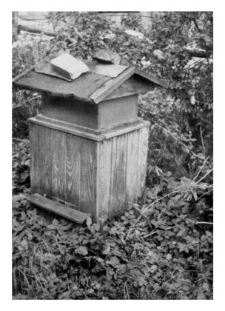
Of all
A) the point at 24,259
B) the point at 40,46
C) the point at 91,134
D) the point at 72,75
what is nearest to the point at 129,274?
the point at 24,259

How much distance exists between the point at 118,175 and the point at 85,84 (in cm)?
92

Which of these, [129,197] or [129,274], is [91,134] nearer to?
[129,197]

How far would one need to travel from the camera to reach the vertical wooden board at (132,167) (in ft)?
14.1

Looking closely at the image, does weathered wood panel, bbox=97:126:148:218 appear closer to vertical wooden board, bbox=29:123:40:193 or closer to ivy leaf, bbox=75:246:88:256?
ivy leaf, bbox=75:246:88:256

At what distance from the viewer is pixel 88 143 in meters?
3.97

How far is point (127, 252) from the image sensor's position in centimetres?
405

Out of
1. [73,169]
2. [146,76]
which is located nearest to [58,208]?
[73,169]

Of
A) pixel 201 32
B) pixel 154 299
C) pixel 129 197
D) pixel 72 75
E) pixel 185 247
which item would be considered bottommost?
pixel 154 299

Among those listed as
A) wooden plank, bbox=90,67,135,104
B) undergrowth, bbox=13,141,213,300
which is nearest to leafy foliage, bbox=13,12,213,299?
undergrowth, bbox=13,141,213,300

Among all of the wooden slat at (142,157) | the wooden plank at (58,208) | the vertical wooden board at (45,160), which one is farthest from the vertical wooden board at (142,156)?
the vertical wooden board at (45,160)

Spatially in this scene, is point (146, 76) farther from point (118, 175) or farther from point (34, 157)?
point (34, 157)

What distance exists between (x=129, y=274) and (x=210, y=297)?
26.6 inches

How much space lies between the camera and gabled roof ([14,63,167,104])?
3.75m

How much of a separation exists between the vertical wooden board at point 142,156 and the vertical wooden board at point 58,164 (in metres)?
0.77
